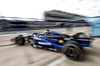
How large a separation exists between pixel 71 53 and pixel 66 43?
405 mm

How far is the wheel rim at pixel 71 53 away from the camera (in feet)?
7.70

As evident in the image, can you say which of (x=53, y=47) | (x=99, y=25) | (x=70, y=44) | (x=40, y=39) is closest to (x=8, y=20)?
(x=40, y=39)

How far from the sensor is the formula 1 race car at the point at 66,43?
2.36 metres

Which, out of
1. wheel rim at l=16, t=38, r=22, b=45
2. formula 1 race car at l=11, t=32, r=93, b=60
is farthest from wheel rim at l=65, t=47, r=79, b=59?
wheel rim at l=16, t=38, r=22, b=45

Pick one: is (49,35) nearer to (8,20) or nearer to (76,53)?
(76,53)

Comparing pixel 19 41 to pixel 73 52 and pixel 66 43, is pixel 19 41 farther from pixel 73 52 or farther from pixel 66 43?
pixel 73 52

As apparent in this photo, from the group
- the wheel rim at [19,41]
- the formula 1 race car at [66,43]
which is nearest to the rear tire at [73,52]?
the formula 1 race car at [66,43]

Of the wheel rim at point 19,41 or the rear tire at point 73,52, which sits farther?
the wheel rim at point 19,41

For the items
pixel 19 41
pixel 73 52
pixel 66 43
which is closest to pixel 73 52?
pixel 73 52

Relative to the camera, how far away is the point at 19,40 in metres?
4.11

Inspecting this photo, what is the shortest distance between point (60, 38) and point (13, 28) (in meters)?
10.3

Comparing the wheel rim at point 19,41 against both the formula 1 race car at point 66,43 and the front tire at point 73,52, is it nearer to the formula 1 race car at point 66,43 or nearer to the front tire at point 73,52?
the formula 1 race car at point 66,43

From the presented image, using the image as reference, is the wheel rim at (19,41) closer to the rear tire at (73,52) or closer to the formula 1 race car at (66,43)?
the formula 1 race car at (66,43)

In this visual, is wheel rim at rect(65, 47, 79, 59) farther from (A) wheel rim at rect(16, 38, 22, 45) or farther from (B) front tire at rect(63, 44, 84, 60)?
(A) wheel rim at rect(16, 38, 22, 45)
